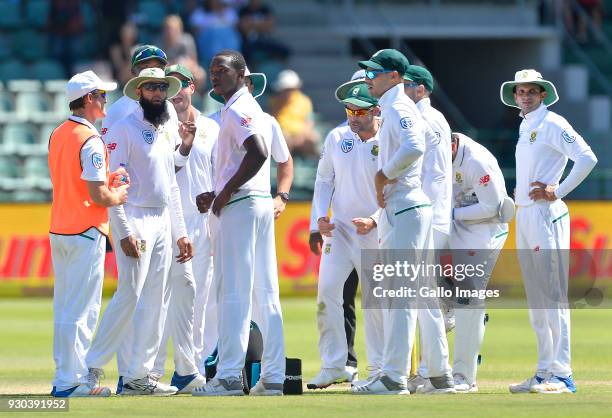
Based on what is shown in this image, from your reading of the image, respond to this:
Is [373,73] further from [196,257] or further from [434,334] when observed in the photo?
[196,257]

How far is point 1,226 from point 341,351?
1006 centimetres

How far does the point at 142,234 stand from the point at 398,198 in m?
1.89

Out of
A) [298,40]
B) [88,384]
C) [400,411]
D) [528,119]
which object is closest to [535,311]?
[528,119]

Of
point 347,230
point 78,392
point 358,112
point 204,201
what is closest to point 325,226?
point 347,230

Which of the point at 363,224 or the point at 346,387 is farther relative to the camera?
the point at 346,387

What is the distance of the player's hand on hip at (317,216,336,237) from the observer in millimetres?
12297

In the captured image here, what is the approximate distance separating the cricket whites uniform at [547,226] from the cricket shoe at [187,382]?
8.60ft

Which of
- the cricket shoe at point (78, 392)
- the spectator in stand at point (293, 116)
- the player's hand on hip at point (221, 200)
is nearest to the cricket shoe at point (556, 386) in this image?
the player's hand on hip at point (221, 200)

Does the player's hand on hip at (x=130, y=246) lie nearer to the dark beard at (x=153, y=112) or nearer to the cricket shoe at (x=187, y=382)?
the dark beard at (x=153, y=112)

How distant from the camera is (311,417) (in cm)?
A: 952

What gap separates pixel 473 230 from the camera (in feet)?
39.2

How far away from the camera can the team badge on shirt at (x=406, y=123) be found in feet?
35.1

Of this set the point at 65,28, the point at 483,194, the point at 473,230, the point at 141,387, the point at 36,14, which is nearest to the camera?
the point at 141,387

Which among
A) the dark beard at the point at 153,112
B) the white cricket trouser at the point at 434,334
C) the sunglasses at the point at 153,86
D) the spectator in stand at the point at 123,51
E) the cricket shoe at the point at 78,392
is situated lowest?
the cricket shoe at the point at 78,392
